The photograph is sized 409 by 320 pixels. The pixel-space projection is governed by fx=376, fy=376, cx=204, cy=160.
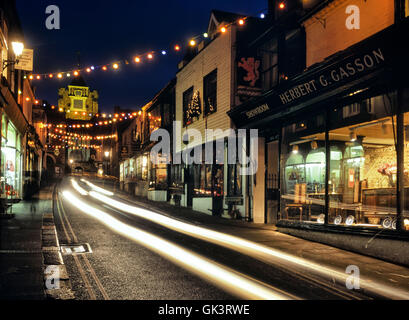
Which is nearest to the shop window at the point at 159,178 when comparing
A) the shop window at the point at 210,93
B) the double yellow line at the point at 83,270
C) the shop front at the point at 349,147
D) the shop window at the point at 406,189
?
the shop window at the point at 210,93

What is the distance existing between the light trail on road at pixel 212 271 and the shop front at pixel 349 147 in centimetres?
417

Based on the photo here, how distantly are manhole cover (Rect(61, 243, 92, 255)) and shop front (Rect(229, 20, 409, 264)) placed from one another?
671cm

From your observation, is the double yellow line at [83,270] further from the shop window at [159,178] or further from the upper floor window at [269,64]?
the shop window at [159,178]

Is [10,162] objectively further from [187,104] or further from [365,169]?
[365,169]

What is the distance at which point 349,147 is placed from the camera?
12.1 m

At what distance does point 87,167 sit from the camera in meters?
87.2

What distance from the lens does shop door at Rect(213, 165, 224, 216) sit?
63.7 feet

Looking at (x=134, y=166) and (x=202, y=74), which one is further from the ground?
(x=202, y=74)

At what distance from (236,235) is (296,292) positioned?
630cm

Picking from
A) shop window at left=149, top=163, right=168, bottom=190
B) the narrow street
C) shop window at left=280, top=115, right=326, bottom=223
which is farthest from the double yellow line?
shop window at left=149, top=163, right=168, bottom=190

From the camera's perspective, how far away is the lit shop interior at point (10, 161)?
17.0 meters

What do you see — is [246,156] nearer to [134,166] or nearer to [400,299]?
[400,299]
